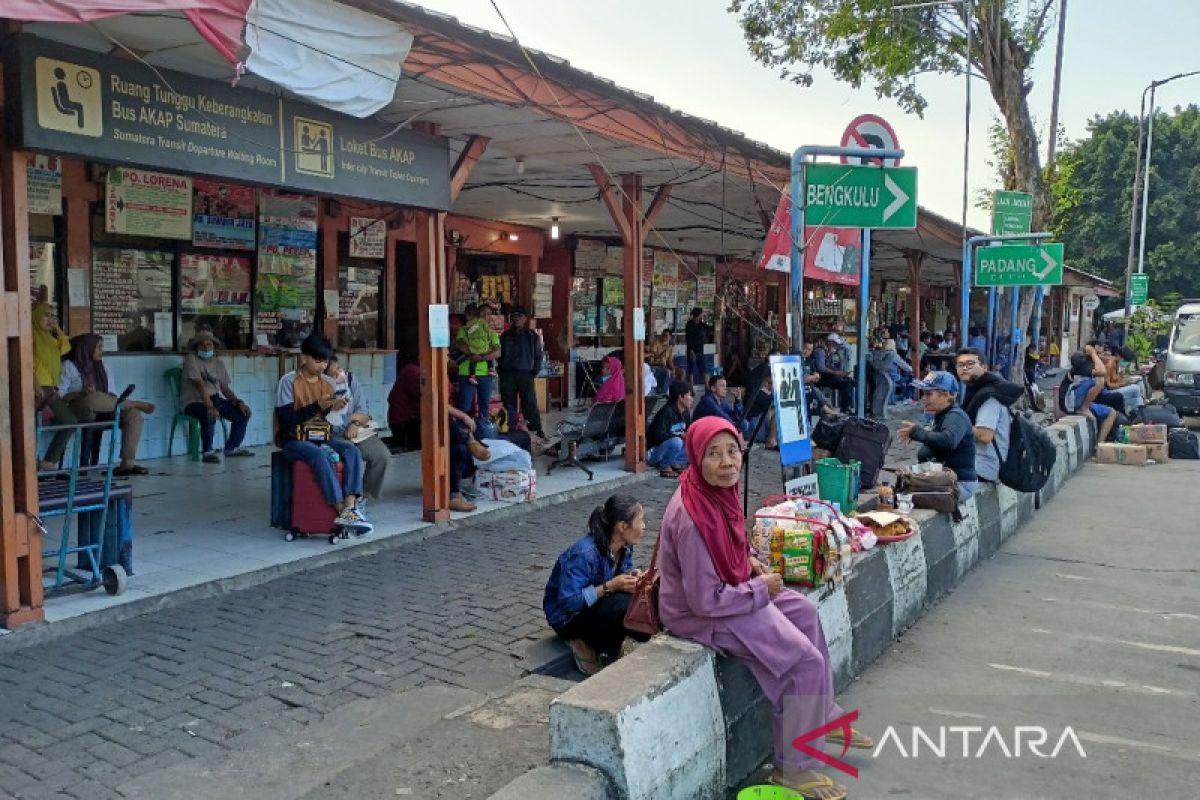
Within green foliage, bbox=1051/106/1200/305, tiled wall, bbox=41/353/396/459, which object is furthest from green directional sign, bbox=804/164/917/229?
green foliage, bbox=1051/106/1200/305

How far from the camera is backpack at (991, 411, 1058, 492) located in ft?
25.8

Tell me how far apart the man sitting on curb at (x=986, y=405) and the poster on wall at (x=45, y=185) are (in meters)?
8.20

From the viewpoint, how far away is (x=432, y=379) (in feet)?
26.5

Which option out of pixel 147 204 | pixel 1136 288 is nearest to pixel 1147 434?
pixel 147 204

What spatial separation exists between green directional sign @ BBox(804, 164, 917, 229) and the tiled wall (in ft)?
18.2

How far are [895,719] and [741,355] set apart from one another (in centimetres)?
2004

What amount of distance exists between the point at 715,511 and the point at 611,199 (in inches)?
275

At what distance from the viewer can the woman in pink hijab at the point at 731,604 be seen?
148 inches

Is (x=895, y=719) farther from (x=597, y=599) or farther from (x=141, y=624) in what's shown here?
(x=141, y=624)

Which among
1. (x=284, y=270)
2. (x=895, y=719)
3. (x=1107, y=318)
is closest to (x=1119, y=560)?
(x=895, y=719)

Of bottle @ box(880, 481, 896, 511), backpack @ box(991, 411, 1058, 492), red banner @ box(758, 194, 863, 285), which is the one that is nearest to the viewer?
bottle @ box(880, 481, 896, 511)

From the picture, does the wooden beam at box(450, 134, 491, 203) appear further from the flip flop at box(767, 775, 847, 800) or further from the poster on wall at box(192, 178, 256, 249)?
the flip flop at box(767, 775, 847, 800)

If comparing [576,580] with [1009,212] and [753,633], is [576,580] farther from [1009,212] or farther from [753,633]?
[1009,212]

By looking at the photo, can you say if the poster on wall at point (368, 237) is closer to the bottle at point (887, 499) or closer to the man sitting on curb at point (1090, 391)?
the bottle at point (887, 499)
